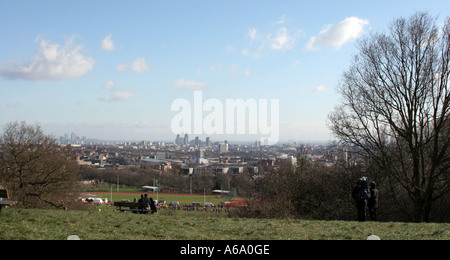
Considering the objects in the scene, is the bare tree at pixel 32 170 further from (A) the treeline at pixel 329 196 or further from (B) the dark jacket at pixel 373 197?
(B) the dark jacket at pixel 373 197

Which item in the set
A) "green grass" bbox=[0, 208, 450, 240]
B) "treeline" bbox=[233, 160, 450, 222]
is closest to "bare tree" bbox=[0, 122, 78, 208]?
"treeline" bbox=[233, 160, 450, 222]

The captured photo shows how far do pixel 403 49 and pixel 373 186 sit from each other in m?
11.4

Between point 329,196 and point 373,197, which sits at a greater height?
point 373,197

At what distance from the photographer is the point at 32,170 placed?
30.9 metres

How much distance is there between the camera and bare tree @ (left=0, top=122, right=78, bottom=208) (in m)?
29.0

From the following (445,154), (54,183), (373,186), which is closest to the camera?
(373,186)

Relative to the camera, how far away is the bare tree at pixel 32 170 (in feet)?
95.1

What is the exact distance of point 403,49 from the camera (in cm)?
2230

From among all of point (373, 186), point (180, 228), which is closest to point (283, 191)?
point (373, 186)

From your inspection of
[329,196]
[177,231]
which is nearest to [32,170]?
[329,196]

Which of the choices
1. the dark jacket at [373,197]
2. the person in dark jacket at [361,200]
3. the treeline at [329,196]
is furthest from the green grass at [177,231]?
the treeline at [329,196]

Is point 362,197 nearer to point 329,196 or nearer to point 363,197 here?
point 363,197
